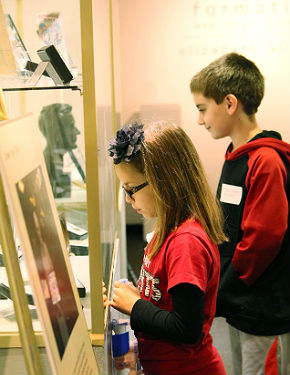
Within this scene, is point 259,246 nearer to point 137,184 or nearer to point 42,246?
point 137,184

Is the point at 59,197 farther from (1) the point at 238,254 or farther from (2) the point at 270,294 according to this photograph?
(2) the point at 270,294

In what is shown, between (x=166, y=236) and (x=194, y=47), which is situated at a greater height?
(x=194, y=47)

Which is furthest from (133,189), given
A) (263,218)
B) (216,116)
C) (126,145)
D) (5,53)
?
(216,116)

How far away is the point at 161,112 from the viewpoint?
10.5 ft

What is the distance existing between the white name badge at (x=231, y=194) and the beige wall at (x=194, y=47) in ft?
4.07

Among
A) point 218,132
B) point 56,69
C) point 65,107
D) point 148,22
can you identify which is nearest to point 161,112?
point 148,22

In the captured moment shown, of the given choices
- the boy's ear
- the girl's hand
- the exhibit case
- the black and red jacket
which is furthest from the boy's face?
the girl's hand

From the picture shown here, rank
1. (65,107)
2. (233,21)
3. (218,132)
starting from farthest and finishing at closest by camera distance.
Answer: (233,21) < (218,132) < (65,107)

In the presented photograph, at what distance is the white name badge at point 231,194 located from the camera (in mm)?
1922

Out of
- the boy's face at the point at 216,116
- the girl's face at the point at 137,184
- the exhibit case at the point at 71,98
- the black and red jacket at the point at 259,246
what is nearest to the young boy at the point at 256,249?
the black and red jacket at the point at 259,246

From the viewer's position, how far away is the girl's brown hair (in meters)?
1.22

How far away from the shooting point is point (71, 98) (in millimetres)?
1259

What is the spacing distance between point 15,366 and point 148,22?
2496 millimetres

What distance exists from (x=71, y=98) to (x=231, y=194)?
93 centimetres
